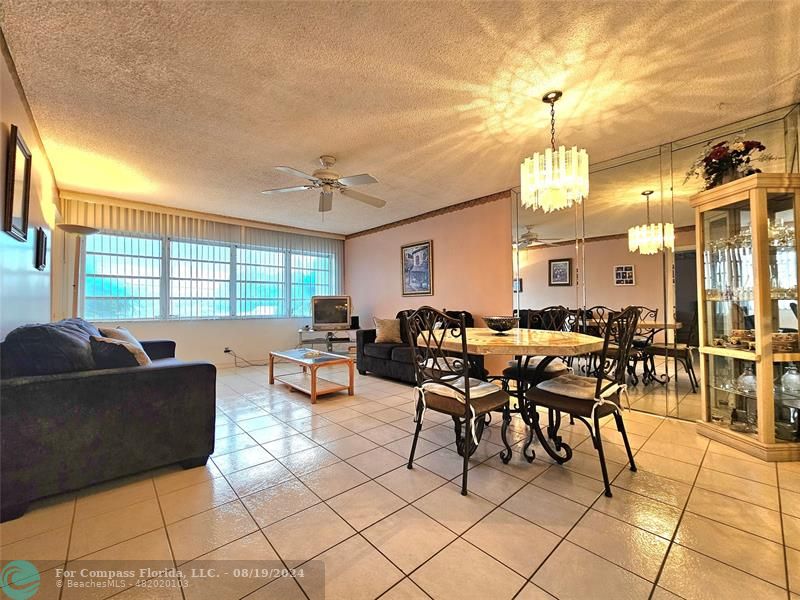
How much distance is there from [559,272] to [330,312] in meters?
3.73

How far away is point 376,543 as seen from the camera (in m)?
1.40

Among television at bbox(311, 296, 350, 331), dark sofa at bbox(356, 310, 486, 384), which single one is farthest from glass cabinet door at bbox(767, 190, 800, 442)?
television at bbox(311, 296, 350, 331)

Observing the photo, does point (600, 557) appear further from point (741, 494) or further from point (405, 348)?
point (405, 348)

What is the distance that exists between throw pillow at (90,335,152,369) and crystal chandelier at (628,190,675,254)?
13.6ft

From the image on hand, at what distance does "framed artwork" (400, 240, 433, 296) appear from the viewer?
17.3 feet

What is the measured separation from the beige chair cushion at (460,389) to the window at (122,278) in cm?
491

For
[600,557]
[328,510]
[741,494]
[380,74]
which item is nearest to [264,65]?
[380,74]

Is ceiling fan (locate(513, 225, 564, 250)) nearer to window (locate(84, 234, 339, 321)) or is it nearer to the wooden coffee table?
the wooden coffee table

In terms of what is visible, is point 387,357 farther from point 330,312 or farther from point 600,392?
point 600,392

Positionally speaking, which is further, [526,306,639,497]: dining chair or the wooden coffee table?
the wooden coffee table

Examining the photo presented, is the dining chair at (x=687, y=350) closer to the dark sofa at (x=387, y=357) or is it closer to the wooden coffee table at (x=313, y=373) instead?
the dark sofa at (x=387, y=357)

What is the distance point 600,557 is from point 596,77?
8.30 ft

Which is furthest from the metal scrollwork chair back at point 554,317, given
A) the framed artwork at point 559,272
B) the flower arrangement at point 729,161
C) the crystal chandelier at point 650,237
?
the flower arrangement at point 729,161

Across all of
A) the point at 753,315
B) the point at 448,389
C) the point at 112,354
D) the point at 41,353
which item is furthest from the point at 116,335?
the point at 753,315
